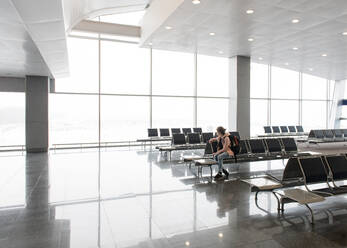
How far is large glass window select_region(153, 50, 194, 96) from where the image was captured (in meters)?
12.3

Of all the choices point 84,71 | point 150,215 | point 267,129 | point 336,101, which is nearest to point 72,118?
point 84,71

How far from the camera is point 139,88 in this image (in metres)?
12.1

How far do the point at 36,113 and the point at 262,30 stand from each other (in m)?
9.62

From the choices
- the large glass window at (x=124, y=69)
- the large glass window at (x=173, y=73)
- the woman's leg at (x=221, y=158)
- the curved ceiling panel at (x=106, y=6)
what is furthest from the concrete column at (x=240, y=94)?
the woman's leg at (x=221, y=158)

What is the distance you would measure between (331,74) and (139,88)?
1254 centimetres

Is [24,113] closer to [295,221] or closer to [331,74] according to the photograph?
[295,221]

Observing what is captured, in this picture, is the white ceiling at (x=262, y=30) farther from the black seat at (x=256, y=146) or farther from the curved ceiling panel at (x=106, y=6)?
the black seat at (x=256, y=146)

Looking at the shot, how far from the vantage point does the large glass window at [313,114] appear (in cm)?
1670

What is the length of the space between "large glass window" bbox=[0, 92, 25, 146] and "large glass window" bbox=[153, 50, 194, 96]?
627 centimetres

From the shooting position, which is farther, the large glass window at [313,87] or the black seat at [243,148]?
the large glass window at [313,87]

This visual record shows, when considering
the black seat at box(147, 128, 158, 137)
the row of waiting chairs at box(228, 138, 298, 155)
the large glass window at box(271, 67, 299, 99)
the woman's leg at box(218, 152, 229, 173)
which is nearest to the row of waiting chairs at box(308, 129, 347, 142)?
the large glass window at box(271, 67, 299, 99)

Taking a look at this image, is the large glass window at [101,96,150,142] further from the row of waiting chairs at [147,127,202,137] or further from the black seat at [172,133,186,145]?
the black seat at [172,133,186,145]

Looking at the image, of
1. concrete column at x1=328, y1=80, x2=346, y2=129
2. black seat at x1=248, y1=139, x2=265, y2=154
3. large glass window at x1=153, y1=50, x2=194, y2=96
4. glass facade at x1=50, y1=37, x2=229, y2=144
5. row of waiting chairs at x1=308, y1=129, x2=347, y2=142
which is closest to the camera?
black seat at x1=248, y1=139, x2=265, y2=154

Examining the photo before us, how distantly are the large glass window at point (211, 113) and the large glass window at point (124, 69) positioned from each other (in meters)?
3.22
